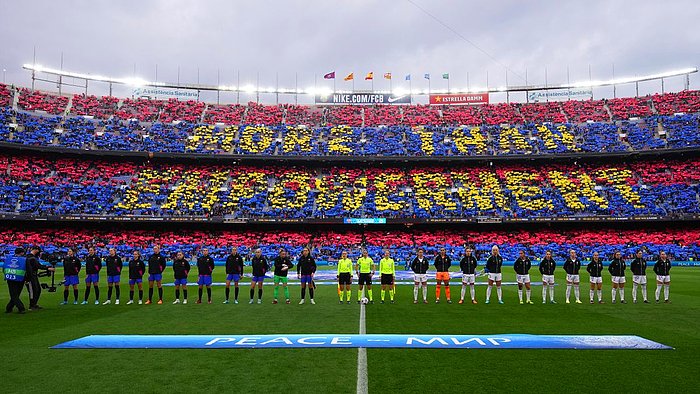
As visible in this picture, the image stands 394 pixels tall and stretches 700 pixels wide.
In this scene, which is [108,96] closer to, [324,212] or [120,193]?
[120,193]

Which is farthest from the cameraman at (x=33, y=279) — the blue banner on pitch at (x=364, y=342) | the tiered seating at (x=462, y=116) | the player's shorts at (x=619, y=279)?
the tiered seating at (x=462, y=116)

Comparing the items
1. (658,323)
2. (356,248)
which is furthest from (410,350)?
(356,248)

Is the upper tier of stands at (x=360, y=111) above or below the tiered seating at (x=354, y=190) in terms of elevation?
above

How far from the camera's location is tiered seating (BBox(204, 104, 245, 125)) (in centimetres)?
6034

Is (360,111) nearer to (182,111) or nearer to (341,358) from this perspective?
(182,111)

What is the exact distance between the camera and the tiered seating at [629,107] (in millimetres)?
57406

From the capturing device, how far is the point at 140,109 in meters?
60.2

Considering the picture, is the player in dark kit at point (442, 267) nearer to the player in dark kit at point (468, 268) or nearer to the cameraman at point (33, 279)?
the player in dark kit at point (468, 268)

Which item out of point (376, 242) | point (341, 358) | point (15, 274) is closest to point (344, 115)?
point (376, 242)

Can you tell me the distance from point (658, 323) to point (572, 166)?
46343 mm

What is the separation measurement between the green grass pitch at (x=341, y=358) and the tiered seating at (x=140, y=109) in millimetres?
49133

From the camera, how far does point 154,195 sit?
49031 mm

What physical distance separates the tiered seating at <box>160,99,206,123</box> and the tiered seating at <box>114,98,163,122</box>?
39.5 inches

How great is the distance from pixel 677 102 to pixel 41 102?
78.4 meters
